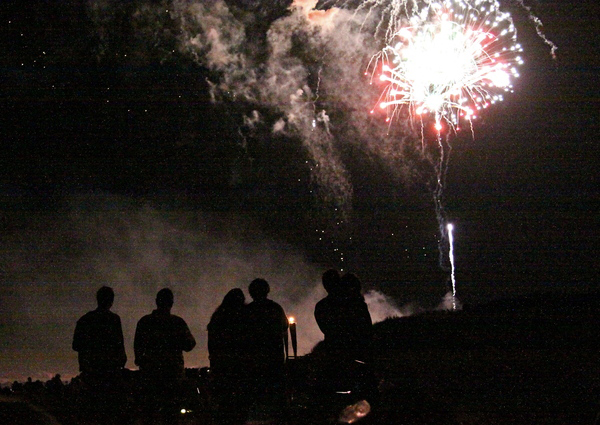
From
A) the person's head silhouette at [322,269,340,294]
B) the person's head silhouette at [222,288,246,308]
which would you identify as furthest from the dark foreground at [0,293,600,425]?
the person's head silhouette at [222,288,246,308]

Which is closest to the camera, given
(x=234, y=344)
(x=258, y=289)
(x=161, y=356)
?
(x=234, y=344)

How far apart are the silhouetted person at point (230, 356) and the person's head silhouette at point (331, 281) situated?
33.4 inches

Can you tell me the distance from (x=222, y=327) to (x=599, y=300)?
13423 millimetres

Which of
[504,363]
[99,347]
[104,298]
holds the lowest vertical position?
[504,363]

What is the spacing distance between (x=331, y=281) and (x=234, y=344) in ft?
3.67

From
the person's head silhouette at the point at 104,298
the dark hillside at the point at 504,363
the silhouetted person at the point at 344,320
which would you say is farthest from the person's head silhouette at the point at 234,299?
the dark hillside at the point at 504,363

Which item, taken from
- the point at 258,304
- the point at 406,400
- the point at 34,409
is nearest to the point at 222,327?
the point at 258,304

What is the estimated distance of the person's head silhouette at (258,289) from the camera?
17.3ft

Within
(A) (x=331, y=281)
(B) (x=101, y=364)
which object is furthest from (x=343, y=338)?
(B) (x=101, y=364)

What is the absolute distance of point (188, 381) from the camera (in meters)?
5.71

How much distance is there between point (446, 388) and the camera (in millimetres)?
7855

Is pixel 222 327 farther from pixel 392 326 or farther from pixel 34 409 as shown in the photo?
pixel 392 326

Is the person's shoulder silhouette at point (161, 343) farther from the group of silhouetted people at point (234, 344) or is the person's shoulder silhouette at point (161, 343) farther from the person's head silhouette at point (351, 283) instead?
the person's head silhouette at point (351, 283)

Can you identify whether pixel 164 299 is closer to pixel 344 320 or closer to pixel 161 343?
pixel 161 343
